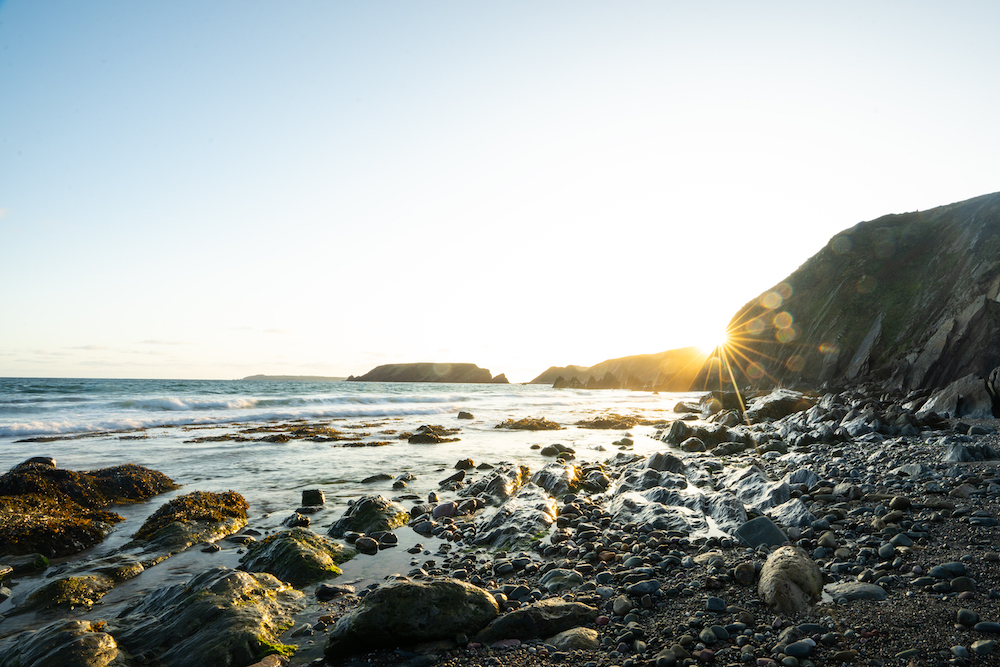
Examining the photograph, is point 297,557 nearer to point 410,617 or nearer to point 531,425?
point 410,617

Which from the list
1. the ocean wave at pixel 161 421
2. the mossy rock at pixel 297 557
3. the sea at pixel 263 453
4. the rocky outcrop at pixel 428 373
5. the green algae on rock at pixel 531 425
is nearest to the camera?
the mossy rock at pixel 297 557

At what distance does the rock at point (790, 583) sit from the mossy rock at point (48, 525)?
9.82m

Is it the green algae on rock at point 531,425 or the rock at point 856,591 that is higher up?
the rock at point 856,591

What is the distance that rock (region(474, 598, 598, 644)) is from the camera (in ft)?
13.9

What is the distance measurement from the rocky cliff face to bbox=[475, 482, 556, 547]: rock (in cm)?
2161

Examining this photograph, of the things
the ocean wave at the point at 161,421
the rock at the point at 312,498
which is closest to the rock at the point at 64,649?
the rock at the point at 312,498

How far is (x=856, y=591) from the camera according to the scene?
433 cm

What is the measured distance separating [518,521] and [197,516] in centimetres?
587

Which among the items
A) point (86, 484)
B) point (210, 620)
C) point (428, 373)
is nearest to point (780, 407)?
point (210, 620)

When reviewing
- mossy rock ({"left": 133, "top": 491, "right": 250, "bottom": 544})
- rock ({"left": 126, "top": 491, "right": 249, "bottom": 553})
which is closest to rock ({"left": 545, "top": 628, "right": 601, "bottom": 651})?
rock ({"left": 126, "top": 491, "right": 249, "bottom": 553})

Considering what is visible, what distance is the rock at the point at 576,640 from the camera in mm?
3980

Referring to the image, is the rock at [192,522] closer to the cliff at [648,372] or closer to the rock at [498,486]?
the rock at [498,486]

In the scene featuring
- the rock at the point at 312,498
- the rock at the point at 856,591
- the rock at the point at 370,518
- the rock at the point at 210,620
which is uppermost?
the rock at the point at 856,591

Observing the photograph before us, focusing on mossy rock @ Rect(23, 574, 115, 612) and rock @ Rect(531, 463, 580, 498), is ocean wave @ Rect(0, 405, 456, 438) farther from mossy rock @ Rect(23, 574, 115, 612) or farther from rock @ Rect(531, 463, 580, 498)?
rock @ Rect(531, 463, 580, 498)
